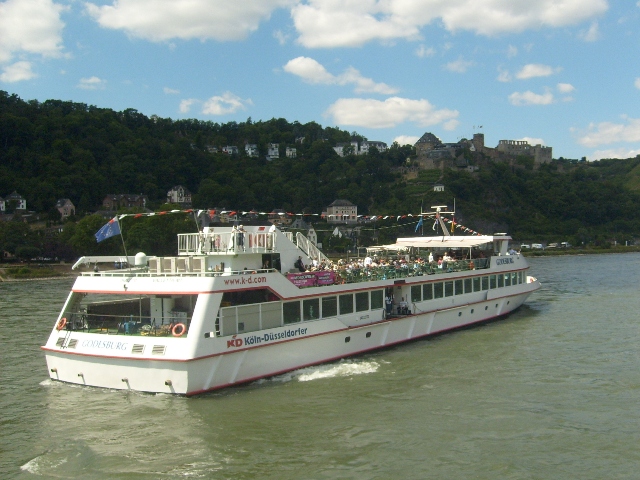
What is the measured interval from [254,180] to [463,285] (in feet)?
350

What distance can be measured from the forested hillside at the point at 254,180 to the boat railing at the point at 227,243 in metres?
73.7

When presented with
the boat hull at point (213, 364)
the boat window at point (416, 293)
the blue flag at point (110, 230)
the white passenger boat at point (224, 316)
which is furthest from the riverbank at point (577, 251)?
the blue flag at point (110, 230)

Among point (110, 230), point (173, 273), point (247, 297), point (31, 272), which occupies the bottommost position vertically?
point (31, 272)

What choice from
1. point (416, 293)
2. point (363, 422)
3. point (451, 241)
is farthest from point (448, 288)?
point (363, 422)

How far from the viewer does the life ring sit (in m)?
14.8

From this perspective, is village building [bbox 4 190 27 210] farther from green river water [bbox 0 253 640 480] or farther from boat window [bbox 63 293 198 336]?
boat window [bbox 63 293 198 336]

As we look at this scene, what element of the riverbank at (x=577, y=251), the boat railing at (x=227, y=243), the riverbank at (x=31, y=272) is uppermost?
the boat railing at (x=227, y=243)

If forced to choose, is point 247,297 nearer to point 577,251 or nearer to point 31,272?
point 31,272

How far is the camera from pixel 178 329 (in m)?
14.9

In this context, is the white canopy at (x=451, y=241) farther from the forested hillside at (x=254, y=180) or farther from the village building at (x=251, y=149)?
the village building at (x=251, y=149)

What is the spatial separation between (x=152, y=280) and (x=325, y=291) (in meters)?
5.19

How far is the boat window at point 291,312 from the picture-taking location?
17.1 meters

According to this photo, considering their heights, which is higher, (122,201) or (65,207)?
(122,201)

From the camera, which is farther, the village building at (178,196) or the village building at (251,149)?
the village building at (251,149)
